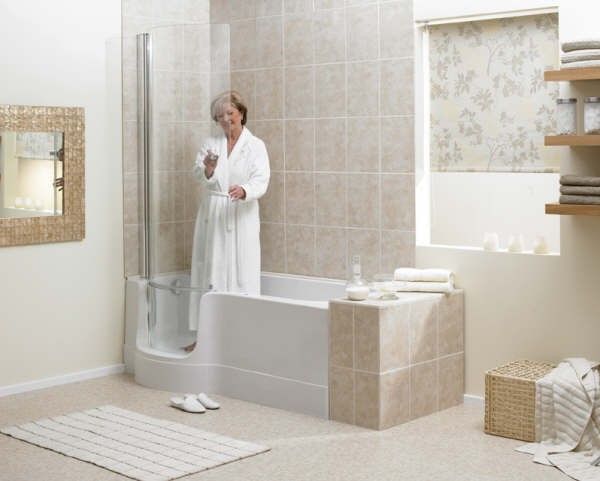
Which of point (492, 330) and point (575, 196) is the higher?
point (575, 196)

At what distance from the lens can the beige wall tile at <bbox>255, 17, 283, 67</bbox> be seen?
5.81 meters

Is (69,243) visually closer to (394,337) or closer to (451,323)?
(394,337)

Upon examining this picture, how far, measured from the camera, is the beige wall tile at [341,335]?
4.55m

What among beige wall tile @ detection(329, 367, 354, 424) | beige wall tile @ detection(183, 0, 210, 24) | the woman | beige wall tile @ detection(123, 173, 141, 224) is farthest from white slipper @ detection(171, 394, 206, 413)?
beige wall tile @ detection(183, 0, 210, 24)

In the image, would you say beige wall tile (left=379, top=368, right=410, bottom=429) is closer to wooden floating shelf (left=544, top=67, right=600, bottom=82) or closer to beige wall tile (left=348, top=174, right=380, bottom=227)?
beige wall tile (left=348, top=174, right=380, bottom=227)

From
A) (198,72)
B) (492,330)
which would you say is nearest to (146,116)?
(198,72)

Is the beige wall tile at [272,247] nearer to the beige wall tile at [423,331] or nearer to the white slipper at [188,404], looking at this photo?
the white slipper at [188,404]

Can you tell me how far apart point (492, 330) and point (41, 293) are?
95.8 inches

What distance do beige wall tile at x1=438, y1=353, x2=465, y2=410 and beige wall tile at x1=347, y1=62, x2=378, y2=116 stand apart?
4.65 ft

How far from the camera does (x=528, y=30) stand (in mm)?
4746

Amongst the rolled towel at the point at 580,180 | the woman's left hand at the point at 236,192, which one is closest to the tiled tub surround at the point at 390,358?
the rolled towel at the point at 580,180

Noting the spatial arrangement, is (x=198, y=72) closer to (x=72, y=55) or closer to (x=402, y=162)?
(x=72, y=55)

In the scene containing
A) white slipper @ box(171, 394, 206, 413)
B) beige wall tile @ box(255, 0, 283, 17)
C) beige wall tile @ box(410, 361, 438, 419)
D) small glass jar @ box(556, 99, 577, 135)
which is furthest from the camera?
beige wall tile @ box(255, 0, 283, 17)

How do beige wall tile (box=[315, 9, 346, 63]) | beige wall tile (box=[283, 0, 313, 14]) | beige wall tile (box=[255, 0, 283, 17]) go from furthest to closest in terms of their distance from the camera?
beige wall tile (box=[255, 0, 283, 17])
beige wall tile (box=[283, 0, 313, 14])
beige wall tile (box=[315, 9, 346, 63])
